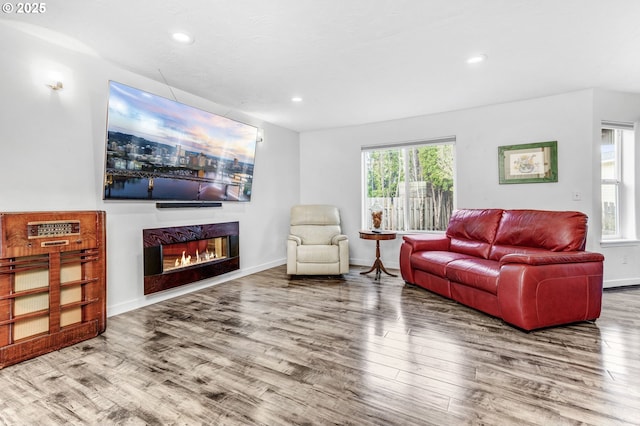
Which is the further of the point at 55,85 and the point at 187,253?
the point at 187,253

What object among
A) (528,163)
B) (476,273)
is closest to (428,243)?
(476,273)

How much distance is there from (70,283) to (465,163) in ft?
15.8

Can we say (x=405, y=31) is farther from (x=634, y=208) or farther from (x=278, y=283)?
(x=634, y=208)

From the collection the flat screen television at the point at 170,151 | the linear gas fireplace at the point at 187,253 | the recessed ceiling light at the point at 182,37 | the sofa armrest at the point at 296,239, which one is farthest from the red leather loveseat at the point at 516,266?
the recessed ceiling light at the point at 182,37

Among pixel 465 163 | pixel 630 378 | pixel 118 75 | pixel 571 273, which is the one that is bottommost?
pixel 630 378

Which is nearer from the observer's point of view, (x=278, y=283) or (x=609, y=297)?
(x=609, y=297)

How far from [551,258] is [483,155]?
2.18 m

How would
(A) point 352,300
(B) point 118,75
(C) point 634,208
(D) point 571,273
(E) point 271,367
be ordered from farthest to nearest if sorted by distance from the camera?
(C) point 634,208
(A) point 352,300
(B) point 118,75
(D) point 571,273
(E) point 271,367

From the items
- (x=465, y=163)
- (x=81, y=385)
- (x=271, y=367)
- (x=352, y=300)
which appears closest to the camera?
(x=81, y=385)

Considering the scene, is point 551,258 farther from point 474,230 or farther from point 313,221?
point 313,221

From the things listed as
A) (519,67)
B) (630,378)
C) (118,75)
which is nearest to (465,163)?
(519,67)

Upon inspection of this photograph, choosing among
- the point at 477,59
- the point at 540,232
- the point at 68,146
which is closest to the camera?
the point at 68,146

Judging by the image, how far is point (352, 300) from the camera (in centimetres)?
349

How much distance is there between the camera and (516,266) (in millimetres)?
2650
